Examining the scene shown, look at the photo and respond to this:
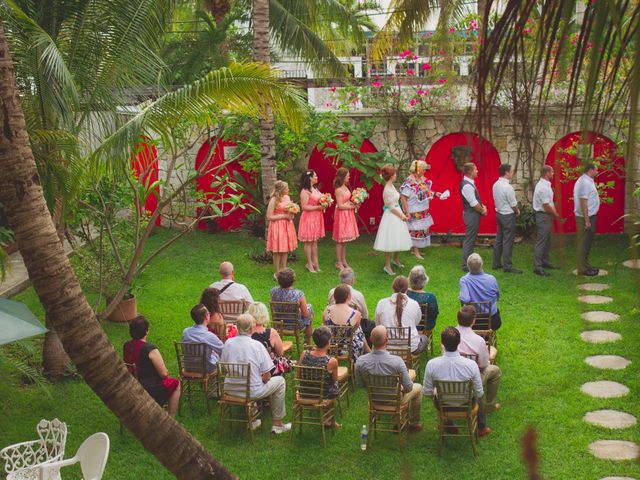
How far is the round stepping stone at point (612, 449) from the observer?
7594mm

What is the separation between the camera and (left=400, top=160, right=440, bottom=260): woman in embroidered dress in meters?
14.6

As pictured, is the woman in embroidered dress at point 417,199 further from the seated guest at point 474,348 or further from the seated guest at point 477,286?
the seated guest at point 474,348

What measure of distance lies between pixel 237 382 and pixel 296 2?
39.8 ft

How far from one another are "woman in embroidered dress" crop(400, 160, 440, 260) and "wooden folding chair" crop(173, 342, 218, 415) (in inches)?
254

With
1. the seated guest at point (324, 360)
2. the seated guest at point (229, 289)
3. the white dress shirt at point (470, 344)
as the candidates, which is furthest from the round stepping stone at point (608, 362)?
the seated guest at point (229, 289)

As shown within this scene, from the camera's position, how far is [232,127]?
636 inches

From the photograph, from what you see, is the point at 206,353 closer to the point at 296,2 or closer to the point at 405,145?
the point at 405,145

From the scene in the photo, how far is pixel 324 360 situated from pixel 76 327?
12.5 ft

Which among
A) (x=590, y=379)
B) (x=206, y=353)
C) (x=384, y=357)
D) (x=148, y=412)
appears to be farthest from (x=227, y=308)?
(x=148, y=412)

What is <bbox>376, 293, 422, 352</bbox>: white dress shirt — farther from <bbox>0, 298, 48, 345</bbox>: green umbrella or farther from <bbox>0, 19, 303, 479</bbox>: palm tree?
<bbox>0, 19, 303, 479</bbox>: palm tree

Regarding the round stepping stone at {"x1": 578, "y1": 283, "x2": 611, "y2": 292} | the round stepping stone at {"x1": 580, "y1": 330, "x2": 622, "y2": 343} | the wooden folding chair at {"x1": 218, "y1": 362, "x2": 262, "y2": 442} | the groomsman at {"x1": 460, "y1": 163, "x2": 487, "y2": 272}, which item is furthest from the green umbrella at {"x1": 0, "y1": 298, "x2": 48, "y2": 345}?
the round stepping stone at {"x1": 578, "y1": 283, "x2": 611, "y2": 292}

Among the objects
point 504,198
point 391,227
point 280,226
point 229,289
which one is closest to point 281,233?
point 280,226

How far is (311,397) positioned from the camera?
8172mm

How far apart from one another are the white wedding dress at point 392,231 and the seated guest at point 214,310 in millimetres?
4978
